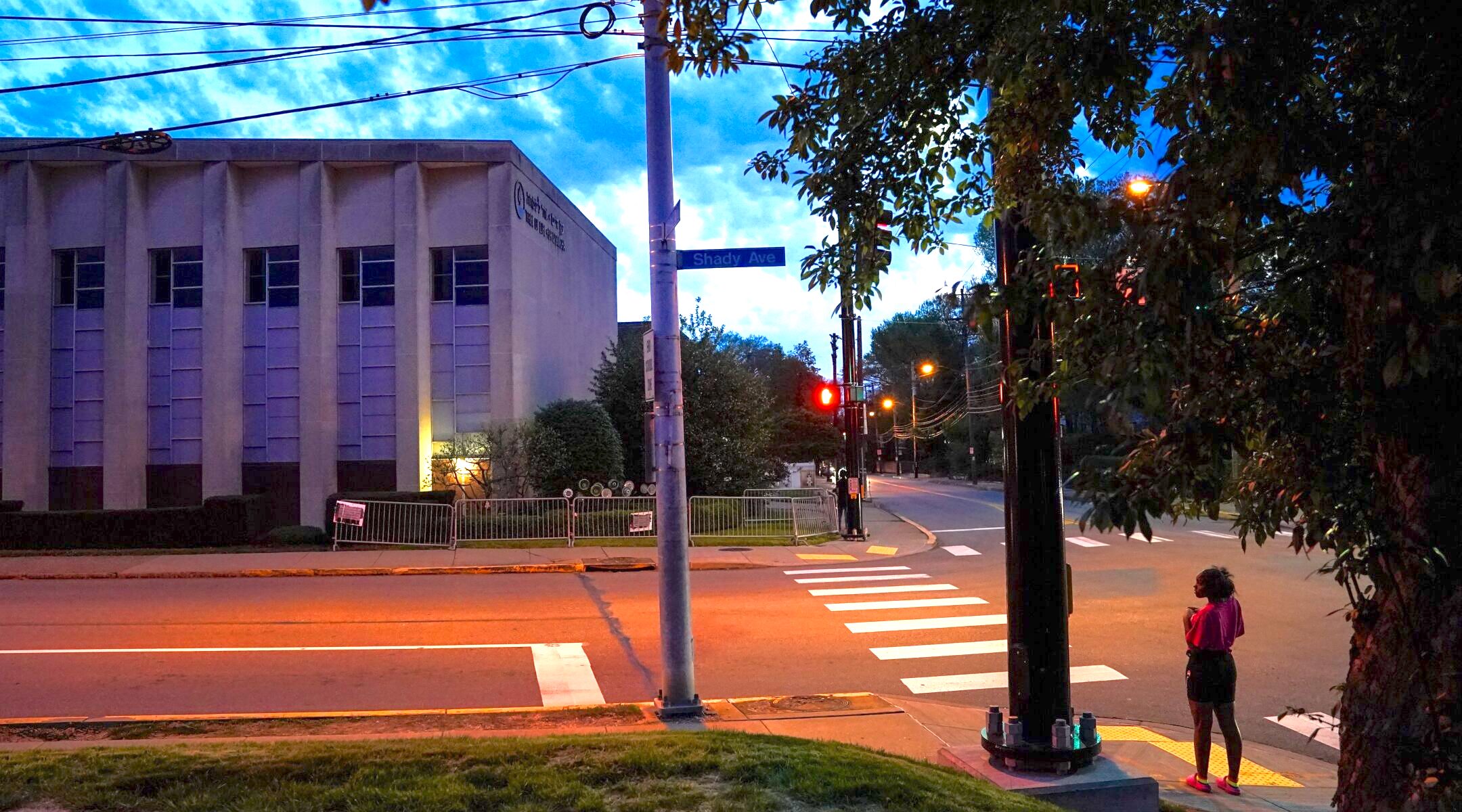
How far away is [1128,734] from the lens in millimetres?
8242

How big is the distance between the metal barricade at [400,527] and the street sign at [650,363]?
13.4 meters

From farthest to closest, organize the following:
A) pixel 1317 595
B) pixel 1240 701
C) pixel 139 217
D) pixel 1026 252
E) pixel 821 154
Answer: pixel 139 217 < pixel 1317 595 < pixel 1240 701 < pixel 821 154 < pixel 1026 252

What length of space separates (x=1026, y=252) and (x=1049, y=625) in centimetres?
330

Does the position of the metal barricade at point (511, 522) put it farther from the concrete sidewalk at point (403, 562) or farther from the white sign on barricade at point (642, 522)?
the white sign on barricade at point (642, 522)

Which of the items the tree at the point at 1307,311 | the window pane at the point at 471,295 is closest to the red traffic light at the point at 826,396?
the window pane at the point at 471,295

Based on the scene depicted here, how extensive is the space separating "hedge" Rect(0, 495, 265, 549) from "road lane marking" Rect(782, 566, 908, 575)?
12520 millimetres

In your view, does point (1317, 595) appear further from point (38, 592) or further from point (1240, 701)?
point (38, 592)

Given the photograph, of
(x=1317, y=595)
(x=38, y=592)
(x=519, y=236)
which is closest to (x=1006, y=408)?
(x=1317, y=595)

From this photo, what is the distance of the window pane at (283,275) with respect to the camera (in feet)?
95.3

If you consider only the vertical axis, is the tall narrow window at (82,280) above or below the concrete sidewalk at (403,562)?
above

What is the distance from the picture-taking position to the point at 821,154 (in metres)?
5.39

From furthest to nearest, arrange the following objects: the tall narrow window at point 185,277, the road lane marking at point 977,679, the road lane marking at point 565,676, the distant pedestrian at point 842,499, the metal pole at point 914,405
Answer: the metal pole at point 914,405, the tall narrow window at point 185,277, the distant pedestrian at point 842,499, the road lane marking at point 977,679, the road lane marking at point 565,676

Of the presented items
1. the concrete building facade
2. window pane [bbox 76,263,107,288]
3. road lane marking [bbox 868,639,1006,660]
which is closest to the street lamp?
the concrete building facade

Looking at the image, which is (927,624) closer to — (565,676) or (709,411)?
(565,676)
